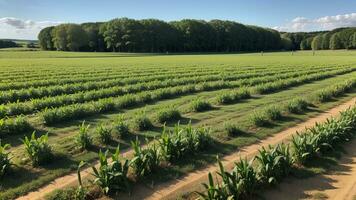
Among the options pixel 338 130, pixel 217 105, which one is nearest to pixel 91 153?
pixel 338 130

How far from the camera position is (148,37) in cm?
12094

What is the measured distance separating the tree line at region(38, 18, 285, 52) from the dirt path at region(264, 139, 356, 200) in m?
114

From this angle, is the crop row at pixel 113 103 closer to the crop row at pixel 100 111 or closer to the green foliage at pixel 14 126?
the crop row at pixel 100 111

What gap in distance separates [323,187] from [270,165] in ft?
3.52

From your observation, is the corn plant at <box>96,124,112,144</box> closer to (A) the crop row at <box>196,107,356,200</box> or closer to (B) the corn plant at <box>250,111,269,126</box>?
(A) the crop row at <box>196,107,356,200</box>

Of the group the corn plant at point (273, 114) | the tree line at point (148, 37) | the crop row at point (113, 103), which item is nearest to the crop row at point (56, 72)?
the crop row at point (113, 103)

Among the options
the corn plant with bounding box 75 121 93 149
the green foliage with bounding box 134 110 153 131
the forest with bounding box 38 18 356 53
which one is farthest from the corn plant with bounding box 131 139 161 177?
the forest with bounding box 38 18 356 53

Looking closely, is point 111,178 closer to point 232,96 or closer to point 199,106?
point 199,106

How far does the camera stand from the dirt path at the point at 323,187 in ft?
23.3

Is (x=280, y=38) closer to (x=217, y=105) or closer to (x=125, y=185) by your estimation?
(x=217, y=105)

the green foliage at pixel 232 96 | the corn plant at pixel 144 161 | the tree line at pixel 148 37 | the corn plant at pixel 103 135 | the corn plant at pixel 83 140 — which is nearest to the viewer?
the corn plant at pixel 144 161

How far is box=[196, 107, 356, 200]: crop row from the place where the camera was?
6.71 m

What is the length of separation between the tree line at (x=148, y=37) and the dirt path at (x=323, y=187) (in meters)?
114

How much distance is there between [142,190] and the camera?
7.24 meters
